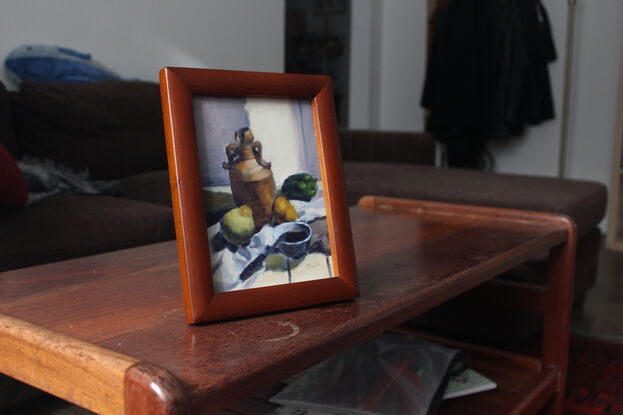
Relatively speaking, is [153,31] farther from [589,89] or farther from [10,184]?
[589,89]

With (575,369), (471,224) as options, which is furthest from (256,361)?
(575,369)

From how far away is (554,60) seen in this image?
3.38 meters

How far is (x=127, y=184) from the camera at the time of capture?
1.88 metres

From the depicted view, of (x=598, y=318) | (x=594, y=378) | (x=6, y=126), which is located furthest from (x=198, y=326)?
(x=598, y=318)

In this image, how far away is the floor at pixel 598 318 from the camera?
4.02 feet

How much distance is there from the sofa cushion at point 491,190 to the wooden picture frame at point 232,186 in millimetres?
1061

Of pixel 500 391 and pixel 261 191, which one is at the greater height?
pixel 261 191

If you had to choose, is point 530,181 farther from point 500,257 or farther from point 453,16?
point 453,16

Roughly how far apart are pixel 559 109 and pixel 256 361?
3.31 meters

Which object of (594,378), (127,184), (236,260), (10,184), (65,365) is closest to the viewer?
(65,365)

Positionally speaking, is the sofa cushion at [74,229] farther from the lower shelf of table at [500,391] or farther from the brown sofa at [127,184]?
the lower shelf of table at [500,391]

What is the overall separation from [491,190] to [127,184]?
1.03m

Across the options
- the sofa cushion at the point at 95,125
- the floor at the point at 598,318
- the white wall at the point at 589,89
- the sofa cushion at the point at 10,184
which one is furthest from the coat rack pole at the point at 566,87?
the sofa cushion at the point at 10,184

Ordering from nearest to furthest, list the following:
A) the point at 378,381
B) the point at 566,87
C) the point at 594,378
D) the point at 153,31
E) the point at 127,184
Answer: the point at 378,381
the point at 594,378
the point at 127,184
the point at 153,31
the point at 566,87
